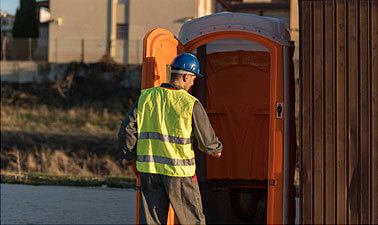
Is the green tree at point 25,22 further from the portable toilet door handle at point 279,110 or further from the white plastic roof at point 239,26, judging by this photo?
the portable toilet door handle at point 279,110

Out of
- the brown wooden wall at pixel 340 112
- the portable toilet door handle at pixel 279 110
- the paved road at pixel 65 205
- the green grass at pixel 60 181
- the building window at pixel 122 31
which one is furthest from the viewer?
the building window at pixel 122 31

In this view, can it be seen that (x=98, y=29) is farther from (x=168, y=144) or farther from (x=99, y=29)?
(x=168, y=144)

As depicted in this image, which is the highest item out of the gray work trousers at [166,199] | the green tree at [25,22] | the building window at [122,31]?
the green tree at [25,22]

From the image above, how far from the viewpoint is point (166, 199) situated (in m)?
4.35

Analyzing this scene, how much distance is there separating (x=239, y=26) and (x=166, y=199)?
1.81 metres

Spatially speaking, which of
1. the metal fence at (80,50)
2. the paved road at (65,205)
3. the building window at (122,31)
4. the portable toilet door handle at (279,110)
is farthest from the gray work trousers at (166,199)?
the building window at (122,31)

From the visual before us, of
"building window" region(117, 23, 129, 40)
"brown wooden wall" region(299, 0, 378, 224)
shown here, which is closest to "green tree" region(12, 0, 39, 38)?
"building window" region(117, 23, 129, 40)

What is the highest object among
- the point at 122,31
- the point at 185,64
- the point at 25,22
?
the point at 25,22

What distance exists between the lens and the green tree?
111 feet

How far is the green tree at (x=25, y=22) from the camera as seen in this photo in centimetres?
3369

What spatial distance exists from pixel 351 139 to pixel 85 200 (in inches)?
208

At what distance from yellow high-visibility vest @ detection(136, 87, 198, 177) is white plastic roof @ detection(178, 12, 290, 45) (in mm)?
1266

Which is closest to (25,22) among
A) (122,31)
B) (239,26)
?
(122,31)

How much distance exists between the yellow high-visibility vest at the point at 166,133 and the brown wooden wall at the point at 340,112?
0.89m
